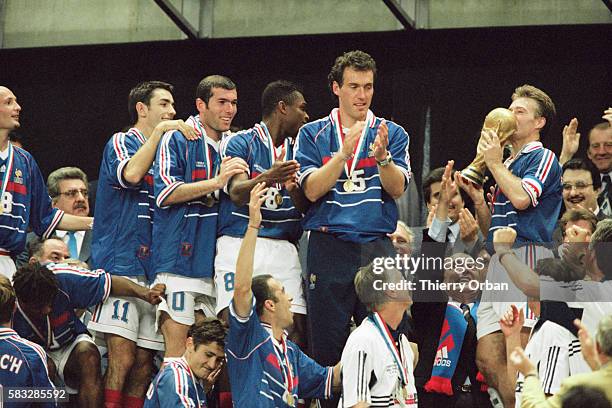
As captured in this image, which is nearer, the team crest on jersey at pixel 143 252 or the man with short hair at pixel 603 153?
the team crest on jersey at pixel 143 252

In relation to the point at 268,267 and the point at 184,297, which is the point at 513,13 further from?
the point at 184,297

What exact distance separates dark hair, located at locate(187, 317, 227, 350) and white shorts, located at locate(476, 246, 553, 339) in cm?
166


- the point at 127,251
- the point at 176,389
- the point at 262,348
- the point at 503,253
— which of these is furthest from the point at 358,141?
the point at 176,389

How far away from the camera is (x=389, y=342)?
274 inches

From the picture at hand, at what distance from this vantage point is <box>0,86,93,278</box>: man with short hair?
8148 millimetres

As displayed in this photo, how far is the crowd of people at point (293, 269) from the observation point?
6.93 meters

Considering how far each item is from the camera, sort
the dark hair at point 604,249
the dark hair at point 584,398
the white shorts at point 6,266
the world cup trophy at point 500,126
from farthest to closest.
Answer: the white shorts at point 6,266 → the world cup trophy at point 500,126 → the dark hair at point 604,249 → the dark hair at point 584,398

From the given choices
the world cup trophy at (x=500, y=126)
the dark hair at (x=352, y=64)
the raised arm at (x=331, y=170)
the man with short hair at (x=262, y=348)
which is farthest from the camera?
the world cup trophy at (x=500, y=126)

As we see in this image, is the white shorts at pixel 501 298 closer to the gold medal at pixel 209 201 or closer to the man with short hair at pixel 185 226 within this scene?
the man with short hair at pixel 185 226

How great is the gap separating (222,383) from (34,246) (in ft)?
5.86

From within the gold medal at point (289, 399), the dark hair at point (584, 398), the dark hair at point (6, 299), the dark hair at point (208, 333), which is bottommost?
the gold medal at point (289, 399)

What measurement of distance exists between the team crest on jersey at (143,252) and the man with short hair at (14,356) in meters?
1.05

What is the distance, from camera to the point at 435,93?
11789 mm

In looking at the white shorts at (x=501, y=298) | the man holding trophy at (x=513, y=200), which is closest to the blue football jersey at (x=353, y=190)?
the man holding trophy at (x=513, y=200)
